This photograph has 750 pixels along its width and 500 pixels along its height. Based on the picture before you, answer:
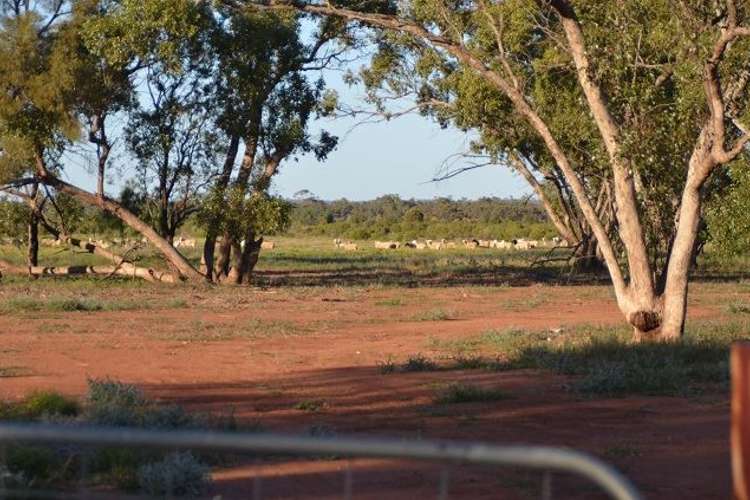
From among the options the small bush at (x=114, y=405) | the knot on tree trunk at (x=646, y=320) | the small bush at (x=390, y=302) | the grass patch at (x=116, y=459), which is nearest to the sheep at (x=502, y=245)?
the small bush at (x=390, y=302)

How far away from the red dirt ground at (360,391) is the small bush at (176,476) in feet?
0.99

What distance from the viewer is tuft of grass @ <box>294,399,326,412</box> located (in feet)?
43.6

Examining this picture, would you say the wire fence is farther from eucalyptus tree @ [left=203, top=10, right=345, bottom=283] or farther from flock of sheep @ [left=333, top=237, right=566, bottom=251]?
flock of sheep @ [left=333, top=237, right=566, bottom=251]

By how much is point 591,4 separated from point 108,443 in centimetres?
1733

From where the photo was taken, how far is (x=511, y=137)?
1276 inches

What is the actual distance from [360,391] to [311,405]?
1502 mm

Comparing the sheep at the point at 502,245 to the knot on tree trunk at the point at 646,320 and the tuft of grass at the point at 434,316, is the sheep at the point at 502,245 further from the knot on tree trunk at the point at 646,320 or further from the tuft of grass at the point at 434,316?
the knot on tree trunk at the point at 646,320

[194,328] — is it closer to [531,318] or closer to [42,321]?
[42,321]

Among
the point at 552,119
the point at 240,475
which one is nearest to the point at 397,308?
the point at 552,119

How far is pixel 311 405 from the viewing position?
13.4m

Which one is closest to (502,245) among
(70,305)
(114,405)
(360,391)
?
(70,305)

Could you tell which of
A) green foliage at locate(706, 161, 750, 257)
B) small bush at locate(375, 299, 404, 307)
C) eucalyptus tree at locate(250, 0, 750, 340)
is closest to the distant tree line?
small bush at locate(375, 299, 404, 307)

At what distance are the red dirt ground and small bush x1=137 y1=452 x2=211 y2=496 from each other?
0.30 metres

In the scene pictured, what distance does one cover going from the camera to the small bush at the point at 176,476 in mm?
8391
